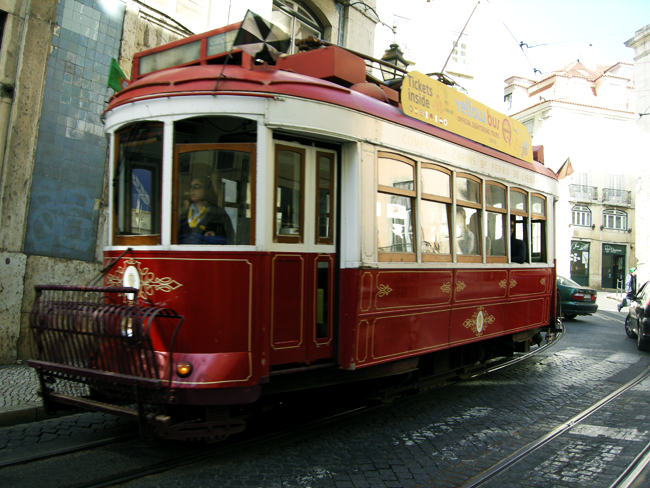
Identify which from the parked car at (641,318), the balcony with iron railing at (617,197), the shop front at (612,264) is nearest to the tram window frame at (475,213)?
the parked car at (641,318)

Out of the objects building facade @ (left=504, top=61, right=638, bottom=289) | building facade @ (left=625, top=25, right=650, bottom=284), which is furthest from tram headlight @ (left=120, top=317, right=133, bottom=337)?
building facade @ (left=504, top=61, right=638, bottom=289)

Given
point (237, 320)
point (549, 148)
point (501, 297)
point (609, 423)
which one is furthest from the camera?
point (549, 148)

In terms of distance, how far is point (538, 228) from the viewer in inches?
337

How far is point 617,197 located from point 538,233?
33.3 metres

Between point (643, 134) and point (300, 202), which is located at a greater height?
point (643, 134)

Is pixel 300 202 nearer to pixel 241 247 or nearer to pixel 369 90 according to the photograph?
pixel 241 247

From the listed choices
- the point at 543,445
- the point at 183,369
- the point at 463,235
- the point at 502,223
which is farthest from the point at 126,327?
the point at 502,223

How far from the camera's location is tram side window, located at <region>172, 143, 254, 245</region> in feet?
14.1

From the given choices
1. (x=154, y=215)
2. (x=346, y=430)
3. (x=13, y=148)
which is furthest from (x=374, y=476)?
(x=13, y=148)

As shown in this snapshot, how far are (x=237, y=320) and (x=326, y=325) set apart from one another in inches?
37.9

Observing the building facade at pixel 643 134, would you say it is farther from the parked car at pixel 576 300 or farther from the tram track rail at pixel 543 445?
the tram track rail at pixel 543 445

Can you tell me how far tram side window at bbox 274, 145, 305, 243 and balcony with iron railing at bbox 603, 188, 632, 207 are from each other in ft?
123

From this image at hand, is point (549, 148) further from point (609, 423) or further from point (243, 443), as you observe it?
point (243, 443)

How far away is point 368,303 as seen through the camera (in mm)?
4953
